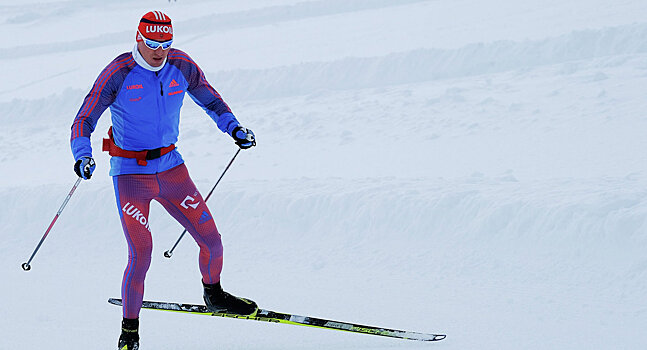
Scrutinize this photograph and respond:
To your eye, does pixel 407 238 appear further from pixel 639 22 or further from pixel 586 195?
pixel 639 22

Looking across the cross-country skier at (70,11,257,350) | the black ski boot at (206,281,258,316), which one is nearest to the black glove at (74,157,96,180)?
the cross-country skier at (70,11,257,350)

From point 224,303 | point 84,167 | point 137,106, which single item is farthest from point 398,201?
point 84,167

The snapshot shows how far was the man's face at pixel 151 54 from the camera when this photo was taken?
3.61m

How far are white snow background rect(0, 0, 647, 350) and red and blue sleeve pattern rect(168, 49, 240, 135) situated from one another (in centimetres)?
135

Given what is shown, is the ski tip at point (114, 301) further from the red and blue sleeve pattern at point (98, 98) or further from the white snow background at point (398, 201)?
the red and blue sleeve pattern at point (98, 98)

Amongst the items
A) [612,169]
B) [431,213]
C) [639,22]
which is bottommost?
[431,213]

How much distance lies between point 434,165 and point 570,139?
4.44ft

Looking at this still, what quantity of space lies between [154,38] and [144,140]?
0.57 m

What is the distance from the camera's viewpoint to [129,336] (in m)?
3.77

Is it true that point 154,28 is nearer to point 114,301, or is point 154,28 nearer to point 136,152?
point 136,152

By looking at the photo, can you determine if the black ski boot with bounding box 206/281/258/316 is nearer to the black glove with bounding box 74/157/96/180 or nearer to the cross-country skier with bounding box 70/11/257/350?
the cross-country skier with bounding box 70/11/257/350

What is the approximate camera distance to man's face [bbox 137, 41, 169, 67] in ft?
11.8

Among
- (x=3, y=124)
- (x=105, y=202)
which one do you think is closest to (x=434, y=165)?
(x=105, y=202)

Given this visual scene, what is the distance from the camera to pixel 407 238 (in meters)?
5.11
